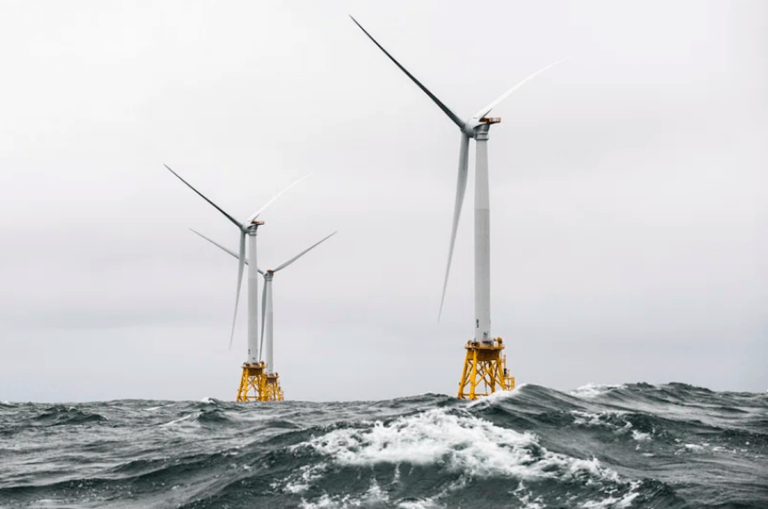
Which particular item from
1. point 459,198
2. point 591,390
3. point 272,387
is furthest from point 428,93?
point 272,387

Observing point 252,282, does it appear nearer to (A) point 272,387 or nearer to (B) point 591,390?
(A) point 272,387

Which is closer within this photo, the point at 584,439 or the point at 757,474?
the point at 757,474

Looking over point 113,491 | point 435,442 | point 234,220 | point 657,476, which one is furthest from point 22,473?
point 234,220

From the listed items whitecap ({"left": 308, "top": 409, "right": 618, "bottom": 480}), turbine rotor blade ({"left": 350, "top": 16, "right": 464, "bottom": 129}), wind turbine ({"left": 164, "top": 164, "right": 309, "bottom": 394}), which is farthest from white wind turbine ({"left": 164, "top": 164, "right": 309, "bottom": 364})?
whitecap ({"left": 308, "top": 409, "right": 618, "bottom": 480})

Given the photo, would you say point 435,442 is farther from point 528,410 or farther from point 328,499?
point 528,410

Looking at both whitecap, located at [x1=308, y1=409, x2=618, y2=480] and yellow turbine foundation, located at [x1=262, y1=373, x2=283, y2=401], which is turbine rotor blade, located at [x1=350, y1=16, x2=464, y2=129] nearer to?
whitecap, located at [x1=308, y1=409, x2=618, y2=480]

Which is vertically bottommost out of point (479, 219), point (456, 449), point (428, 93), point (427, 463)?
point (427, 463)

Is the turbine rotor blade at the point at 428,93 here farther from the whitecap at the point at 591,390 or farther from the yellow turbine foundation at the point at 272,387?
the yellow turbine foundation at the point at 272,387
